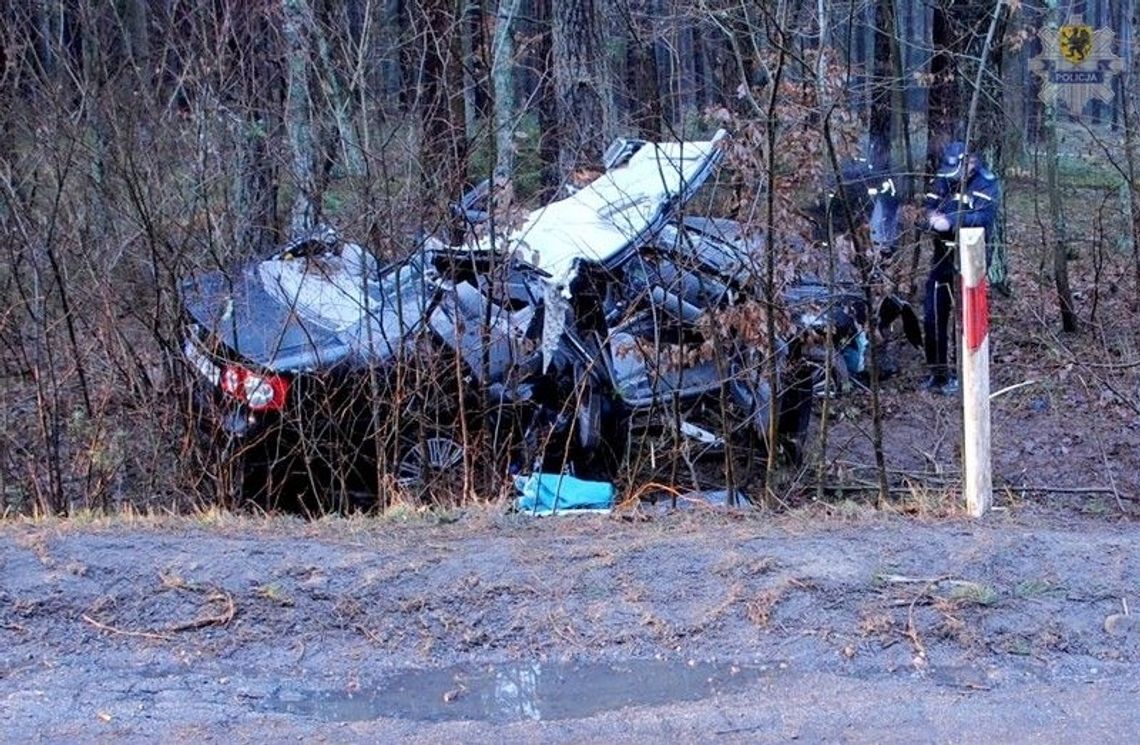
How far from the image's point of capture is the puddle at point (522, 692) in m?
3.99

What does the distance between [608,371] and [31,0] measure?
4916 mm

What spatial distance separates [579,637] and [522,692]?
38cm

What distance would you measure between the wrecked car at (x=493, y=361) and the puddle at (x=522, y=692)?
10.5 feet

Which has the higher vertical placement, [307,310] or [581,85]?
[581,85]

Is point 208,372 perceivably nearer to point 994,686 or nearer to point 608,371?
point 608,371

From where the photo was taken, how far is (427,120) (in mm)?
7766

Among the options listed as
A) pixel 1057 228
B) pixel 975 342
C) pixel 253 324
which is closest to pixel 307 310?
pixel 253 324

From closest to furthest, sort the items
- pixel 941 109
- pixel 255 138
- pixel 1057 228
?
pixel 255 138 → pixel 1057 228 → pixel 941 109

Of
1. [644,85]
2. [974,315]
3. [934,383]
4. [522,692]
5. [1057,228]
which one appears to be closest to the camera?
[522,692]

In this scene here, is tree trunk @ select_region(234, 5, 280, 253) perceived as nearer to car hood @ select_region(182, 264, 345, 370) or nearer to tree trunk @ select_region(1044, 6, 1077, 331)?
car hood @ select_region(182, 264, 345, 370)

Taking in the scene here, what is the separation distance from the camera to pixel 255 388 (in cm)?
753

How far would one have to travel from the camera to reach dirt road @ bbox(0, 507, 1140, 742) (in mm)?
3891

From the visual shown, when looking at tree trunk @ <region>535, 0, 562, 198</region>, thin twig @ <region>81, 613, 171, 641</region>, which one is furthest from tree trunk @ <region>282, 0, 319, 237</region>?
thin twig @ <region>81, 613, 171, 641</region>

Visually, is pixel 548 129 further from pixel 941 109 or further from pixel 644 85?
pixel 941 109
